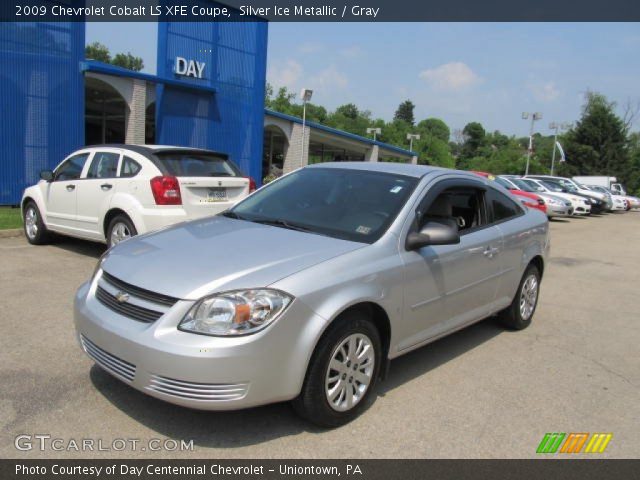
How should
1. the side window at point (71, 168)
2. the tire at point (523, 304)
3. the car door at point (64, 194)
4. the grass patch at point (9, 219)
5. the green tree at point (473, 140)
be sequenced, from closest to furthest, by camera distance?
the tire at point (523, 304) < the car door at point (64, 194) < the side window at point (71, 168) < the grass patch at point (9, 219) < the green tree at point (473, 140)

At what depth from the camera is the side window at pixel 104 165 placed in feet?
24.6

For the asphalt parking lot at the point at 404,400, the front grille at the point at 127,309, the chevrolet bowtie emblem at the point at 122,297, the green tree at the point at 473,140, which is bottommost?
the asphalt parking lot at the point at 404,400

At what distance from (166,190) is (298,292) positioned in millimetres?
4328

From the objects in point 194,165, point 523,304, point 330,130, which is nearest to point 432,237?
point 523,304

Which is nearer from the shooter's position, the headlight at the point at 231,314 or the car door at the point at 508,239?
the headlight at the point at 231,314

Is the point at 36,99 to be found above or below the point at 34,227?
above

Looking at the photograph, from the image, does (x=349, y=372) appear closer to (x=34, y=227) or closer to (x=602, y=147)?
(x=34, y=227)

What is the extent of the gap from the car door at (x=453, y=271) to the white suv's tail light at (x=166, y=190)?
3.59 meters

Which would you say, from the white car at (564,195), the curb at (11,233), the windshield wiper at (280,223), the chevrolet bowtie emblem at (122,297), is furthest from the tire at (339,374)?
the white car at (564,195)

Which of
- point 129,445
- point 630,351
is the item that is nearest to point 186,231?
point 129,445

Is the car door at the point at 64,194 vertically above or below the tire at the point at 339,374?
above

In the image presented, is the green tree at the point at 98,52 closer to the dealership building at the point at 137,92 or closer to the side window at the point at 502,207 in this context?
the dealership building at the point at 137,92

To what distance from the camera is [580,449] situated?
11.1 feet

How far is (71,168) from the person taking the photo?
8.21 meters
